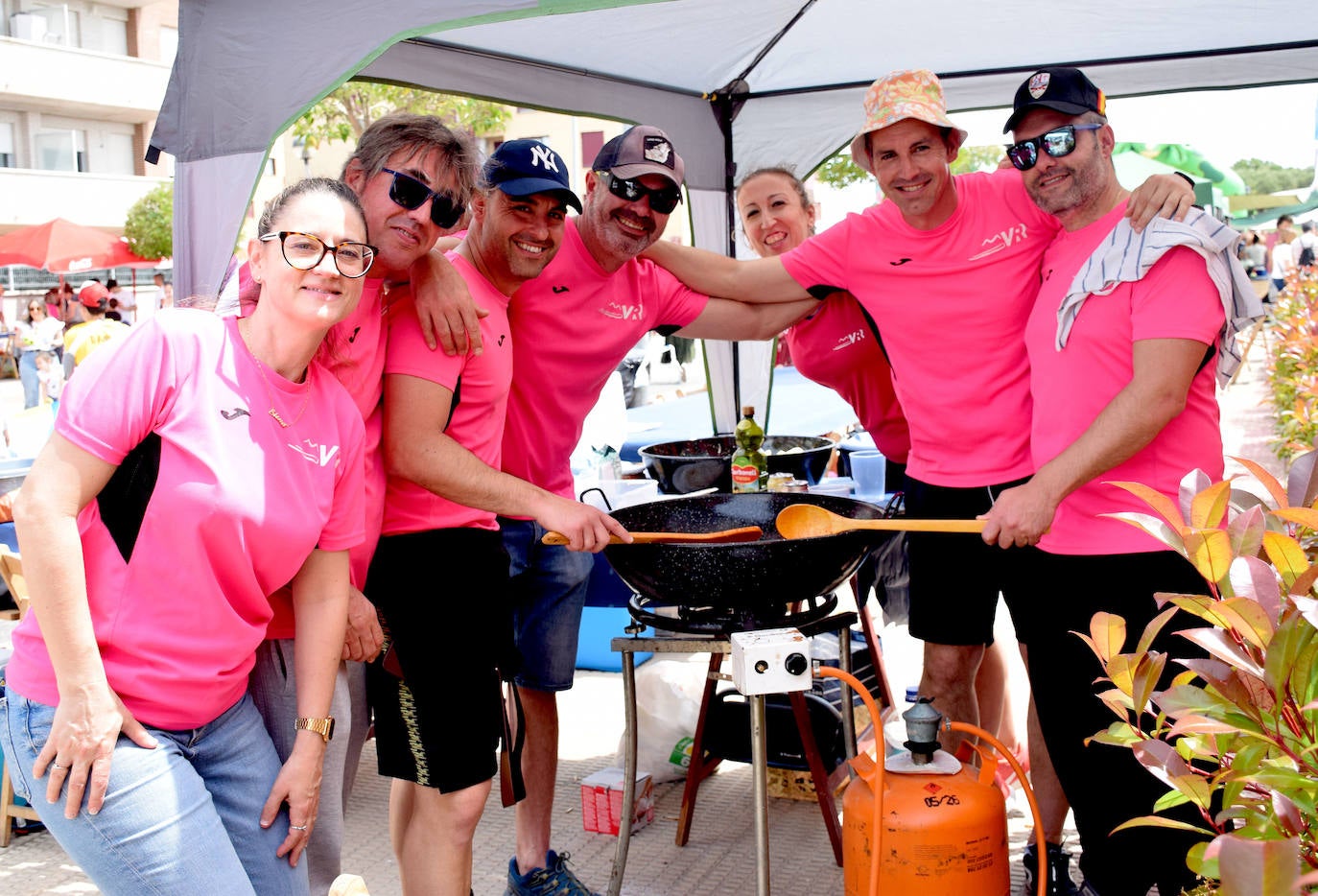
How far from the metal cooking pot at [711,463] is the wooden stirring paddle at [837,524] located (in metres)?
1.45

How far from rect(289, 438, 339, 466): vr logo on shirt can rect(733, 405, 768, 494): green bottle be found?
1.96 meters

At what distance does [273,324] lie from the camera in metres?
2.02

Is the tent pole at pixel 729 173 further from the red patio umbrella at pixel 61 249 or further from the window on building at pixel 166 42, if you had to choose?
Answer: the window on building at pixel 166 42

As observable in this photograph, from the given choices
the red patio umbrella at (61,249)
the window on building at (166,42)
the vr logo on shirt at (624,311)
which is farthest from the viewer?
the window on building at (166,42)

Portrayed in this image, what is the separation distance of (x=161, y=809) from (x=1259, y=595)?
1637 millimetres

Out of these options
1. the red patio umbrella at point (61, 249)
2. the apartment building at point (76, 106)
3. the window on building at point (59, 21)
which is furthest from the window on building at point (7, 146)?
the red patio umbrella at point (61, 249)

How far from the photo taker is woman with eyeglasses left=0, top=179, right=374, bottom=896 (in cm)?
176

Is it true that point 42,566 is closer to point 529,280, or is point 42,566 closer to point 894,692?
point 529,280

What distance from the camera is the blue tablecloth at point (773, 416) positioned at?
9414 millimetres

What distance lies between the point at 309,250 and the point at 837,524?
4.23 feet

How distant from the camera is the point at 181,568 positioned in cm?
182

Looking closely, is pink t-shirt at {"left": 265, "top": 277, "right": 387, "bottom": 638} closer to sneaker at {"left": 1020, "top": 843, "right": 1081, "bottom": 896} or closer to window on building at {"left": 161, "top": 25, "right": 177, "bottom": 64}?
sneaker at {"left": 1020, "top": 843, "right": 1081, "bottom": 896}

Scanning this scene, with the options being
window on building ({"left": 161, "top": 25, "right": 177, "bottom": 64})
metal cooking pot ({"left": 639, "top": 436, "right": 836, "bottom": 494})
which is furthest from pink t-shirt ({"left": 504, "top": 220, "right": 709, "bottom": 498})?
window on building ({"left": 161, "top": 25, "right": 177, "bottom": 64})

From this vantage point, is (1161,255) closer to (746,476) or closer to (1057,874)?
(1057,874)
